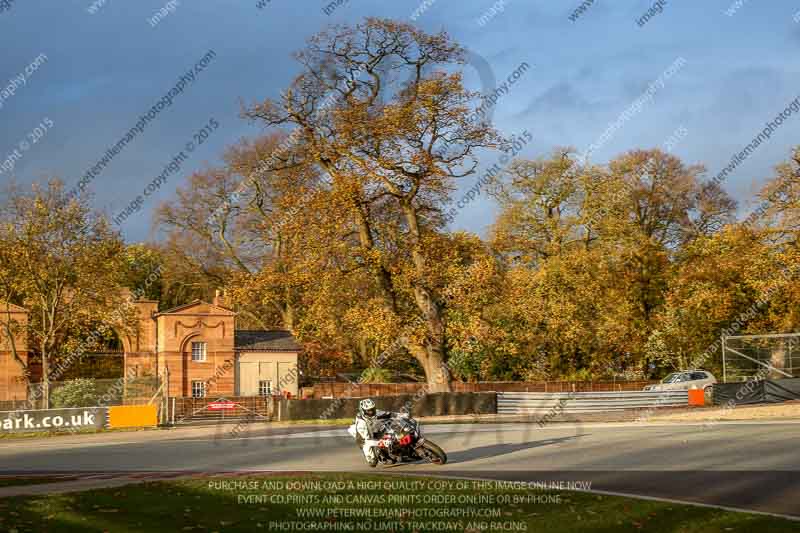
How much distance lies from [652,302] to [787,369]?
1609 centimetres

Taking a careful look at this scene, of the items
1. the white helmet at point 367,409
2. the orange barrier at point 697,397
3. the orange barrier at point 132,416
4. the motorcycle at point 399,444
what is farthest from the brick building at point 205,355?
the motorcycle at point 399,444

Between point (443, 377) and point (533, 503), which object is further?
point (443, 377)

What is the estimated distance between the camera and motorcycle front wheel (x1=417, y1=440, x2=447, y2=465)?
20.5 metres

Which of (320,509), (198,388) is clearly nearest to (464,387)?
(198,388)

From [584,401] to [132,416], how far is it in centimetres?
2130

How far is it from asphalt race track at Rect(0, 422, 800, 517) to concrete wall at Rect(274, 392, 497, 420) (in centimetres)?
616

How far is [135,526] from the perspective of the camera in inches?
483

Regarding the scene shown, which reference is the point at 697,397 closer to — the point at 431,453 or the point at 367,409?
the point at 431,453

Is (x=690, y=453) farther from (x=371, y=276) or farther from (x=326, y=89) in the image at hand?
(x=326, y=89)

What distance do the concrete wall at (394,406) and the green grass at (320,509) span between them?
2441 centimetres

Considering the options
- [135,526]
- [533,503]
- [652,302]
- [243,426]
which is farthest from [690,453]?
[652,302]

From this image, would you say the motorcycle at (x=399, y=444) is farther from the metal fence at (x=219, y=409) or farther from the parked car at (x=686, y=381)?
the parked car at (x=686, y=381)

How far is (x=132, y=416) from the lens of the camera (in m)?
40.5

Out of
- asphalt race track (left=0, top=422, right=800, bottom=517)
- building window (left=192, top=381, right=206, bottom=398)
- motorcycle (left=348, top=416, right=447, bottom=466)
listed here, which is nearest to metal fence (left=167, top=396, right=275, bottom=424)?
asphalt race track (left=0, top=422, right=800, bottom=517)
